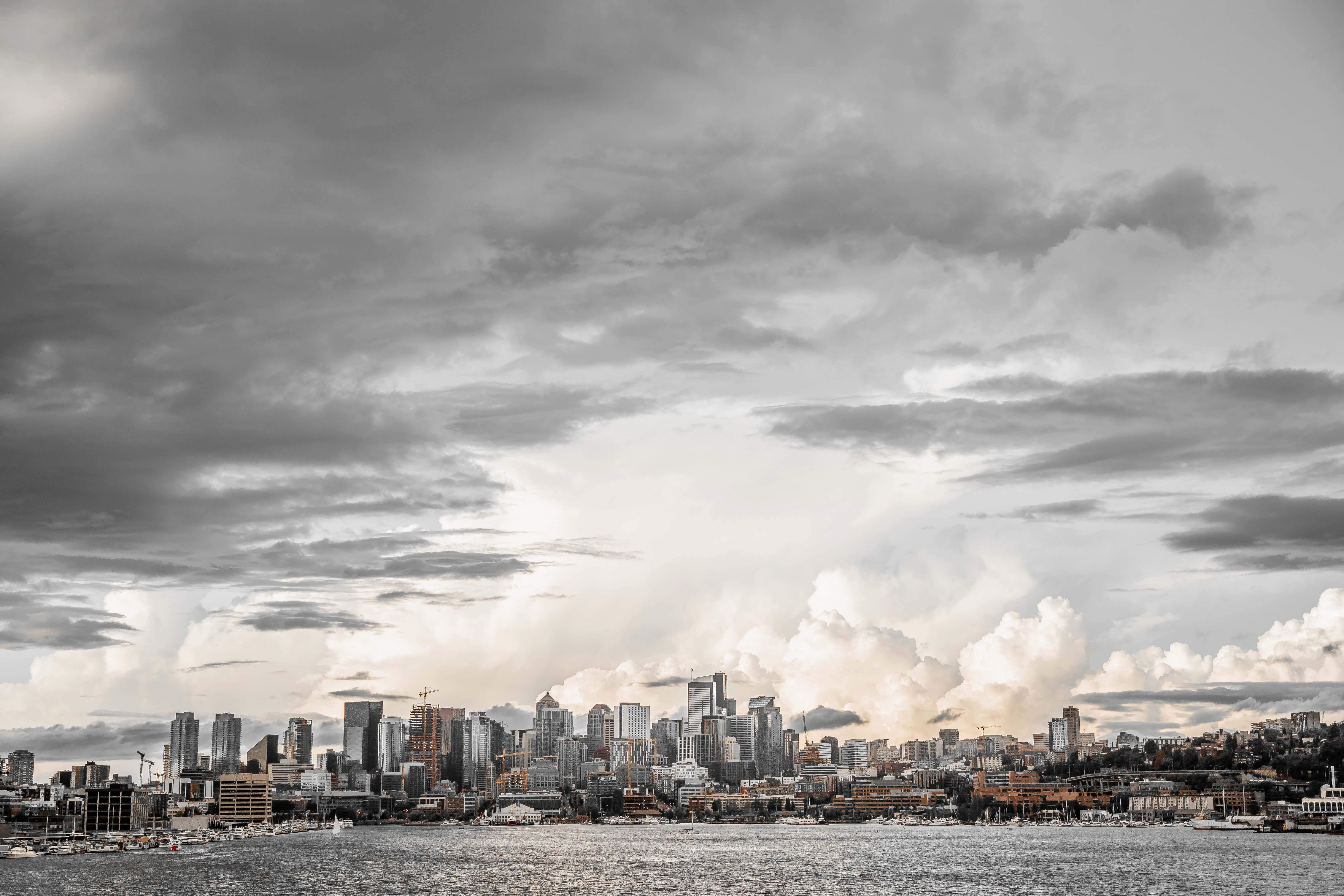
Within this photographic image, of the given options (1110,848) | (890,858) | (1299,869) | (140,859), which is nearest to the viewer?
(1299,869)

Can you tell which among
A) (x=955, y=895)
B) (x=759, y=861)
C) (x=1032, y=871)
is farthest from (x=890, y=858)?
(x=955, y=895)

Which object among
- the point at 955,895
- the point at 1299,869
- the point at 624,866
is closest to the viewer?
the point at 955,895

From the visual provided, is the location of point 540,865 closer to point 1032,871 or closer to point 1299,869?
point 1032,871

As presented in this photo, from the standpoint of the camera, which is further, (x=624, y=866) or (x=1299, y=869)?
(x=624, y=866)

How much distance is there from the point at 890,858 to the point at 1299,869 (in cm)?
4912

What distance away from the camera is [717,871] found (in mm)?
136375

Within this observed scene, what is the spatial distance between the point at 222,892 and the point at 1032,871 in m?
83.6

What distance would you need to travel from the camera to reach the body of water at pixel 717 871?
11306cm

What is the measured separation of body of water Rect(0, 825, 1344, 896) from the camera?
4451 inches

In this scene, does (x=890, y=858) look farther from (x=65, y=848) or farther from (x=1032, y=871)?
(x=65, y=848)

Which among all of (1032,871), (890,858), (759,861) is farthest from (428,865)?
(1032,871)

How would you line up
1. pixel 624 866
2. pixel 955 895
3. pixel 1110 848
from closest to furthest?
pixel 955 895 < pixel 624 866 < pixel 1110 848

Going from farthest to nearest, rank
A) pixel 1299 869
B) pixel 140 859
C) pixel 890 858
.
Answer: pixel 140 859
pixel 890 858
pixel 1299 869

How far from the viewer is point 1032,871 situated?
134m
